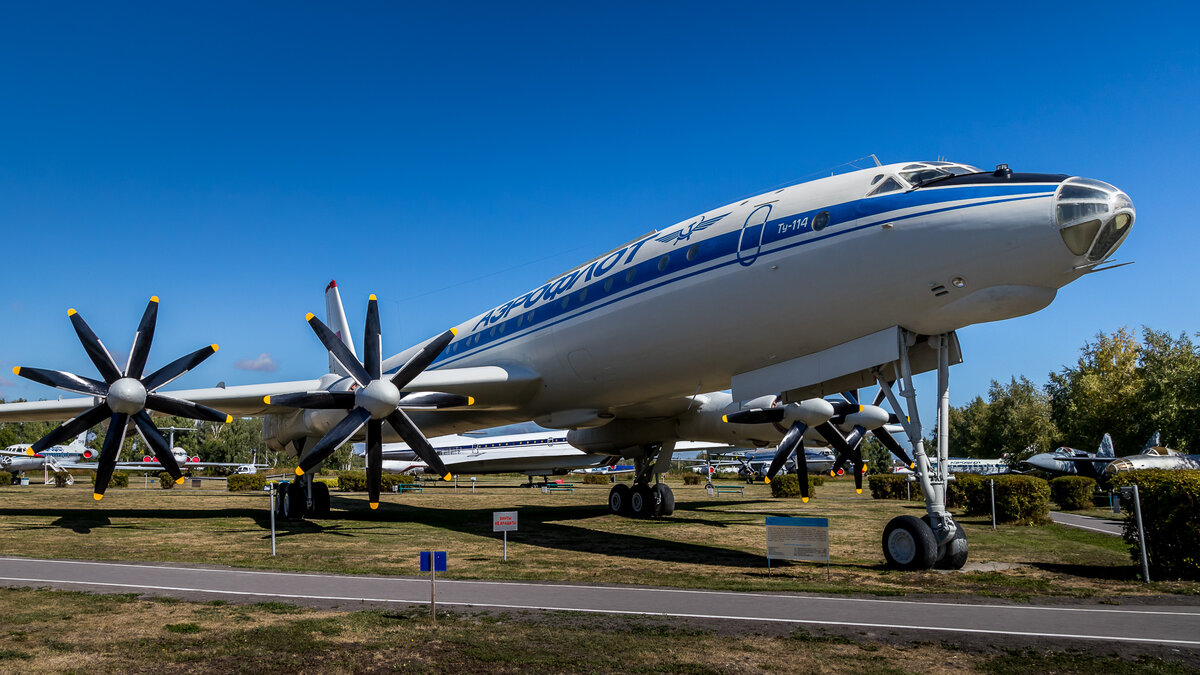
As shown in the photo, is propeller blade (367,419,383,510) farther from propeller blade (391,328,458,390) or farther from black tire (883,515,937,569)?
black tire (883,515,937,569)

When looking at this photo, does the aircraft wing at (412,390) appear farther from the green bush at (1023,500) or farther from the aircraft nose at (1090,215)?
the green bush at (1023,500)

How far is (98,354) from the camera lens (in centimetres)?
1638

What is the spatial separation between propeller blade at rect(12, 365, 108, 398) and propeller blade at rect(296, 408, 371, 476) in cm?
580

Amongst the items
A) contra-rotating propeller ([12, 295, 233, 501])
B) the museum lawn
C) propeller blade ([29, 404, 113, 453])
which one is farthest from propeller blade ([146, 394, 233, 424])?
the museum lawn

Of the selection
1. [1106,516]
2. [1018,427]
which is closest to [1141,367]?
[1018,427]

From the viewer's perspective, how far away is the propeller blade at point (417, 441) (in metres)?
13.5

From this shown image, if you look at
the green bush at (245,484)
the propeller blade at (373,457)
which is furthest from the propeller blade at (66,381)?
the green bush at (245,484)

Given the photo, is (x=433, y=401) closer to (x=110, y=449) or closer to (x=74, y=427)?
(x=110, y=449)

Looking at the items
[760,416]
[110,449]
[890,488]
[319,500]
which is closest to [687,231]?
[760,416]

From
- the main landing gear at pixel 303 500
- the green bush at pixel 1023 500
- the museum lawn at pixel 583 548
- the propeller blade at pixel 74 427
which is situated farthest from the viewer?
the green bush at pixel 1023 500

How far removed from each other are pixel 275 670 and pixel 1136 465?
37.2 meters

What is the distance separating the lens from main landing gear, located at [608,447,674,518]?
68.4 ft

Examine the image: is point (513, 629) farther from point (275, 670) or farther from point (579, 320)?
point (579, 320)

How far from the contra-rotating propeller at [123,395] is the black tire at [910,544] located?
1302 cm
